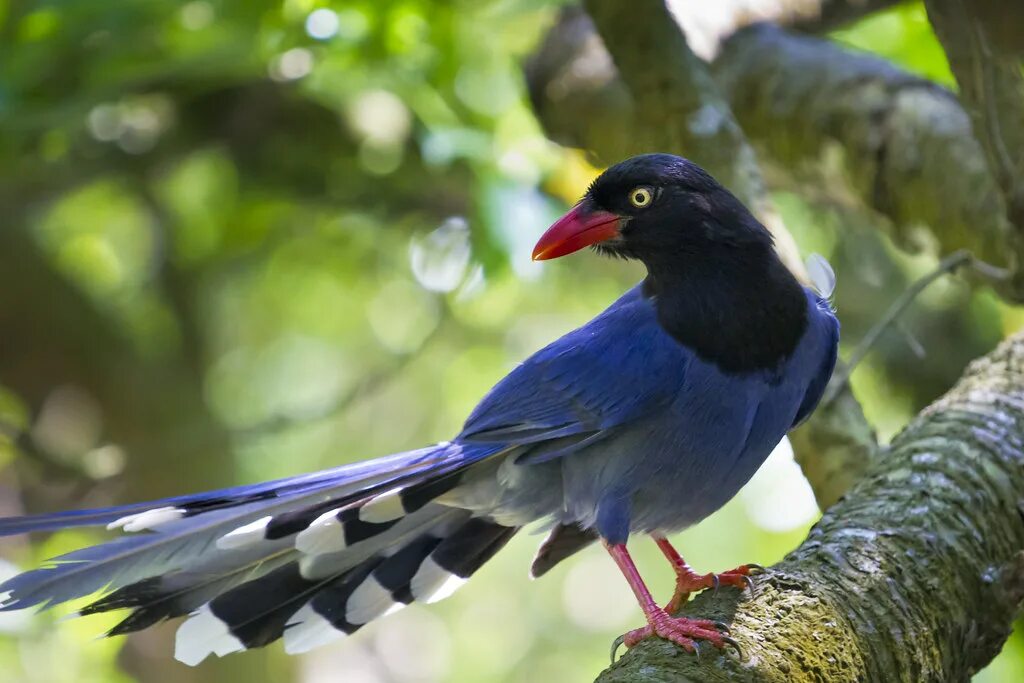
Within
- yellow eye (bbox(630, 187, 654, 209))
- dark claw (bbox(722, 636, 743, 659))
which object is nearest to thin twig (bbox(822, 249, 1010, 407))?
yellow eye (bbox(630, 187, 654, 209))

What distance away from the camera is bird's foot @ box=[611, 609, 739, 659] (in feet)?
6.28

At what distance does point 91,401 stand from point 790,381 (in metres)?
3.40

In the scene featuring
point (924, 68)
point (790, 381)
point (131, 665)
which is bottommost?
point (790, 381)

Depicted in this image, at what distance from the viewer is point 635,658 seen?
192cm

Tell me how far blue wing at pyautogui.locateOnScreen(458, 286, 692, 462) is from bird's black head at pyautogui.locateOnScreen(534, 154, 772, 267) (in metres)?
0.17

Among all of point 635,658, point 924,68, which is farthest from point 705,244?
point 924,68

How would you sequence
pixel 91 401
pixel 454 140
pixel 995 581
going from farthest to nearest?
pixel 91 401 → pixel 454 140 → pixel 995 581

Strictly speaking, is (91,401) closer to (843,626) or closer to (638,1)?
(638,1)

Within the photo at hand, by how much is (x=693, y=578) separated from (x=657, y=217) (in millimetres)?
847

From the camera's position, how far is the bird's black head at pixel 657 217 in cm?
274

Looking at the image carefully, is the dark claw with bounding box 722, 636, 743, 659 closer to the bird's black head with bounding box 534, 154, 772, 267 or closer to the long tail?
the long tail

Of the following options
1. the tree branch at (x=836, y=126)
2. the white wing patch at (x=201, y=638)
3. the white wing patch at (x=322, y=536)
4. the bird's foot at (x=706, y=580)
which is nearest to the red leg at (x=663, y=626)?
the bird's foot at (x=706, y=580)

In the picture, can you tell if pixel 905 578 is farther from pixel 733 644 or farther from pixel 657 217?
pixel 657 217

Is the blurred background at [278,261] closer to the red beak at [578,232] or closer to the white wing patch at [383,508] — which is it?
the red beak at [578,232]
